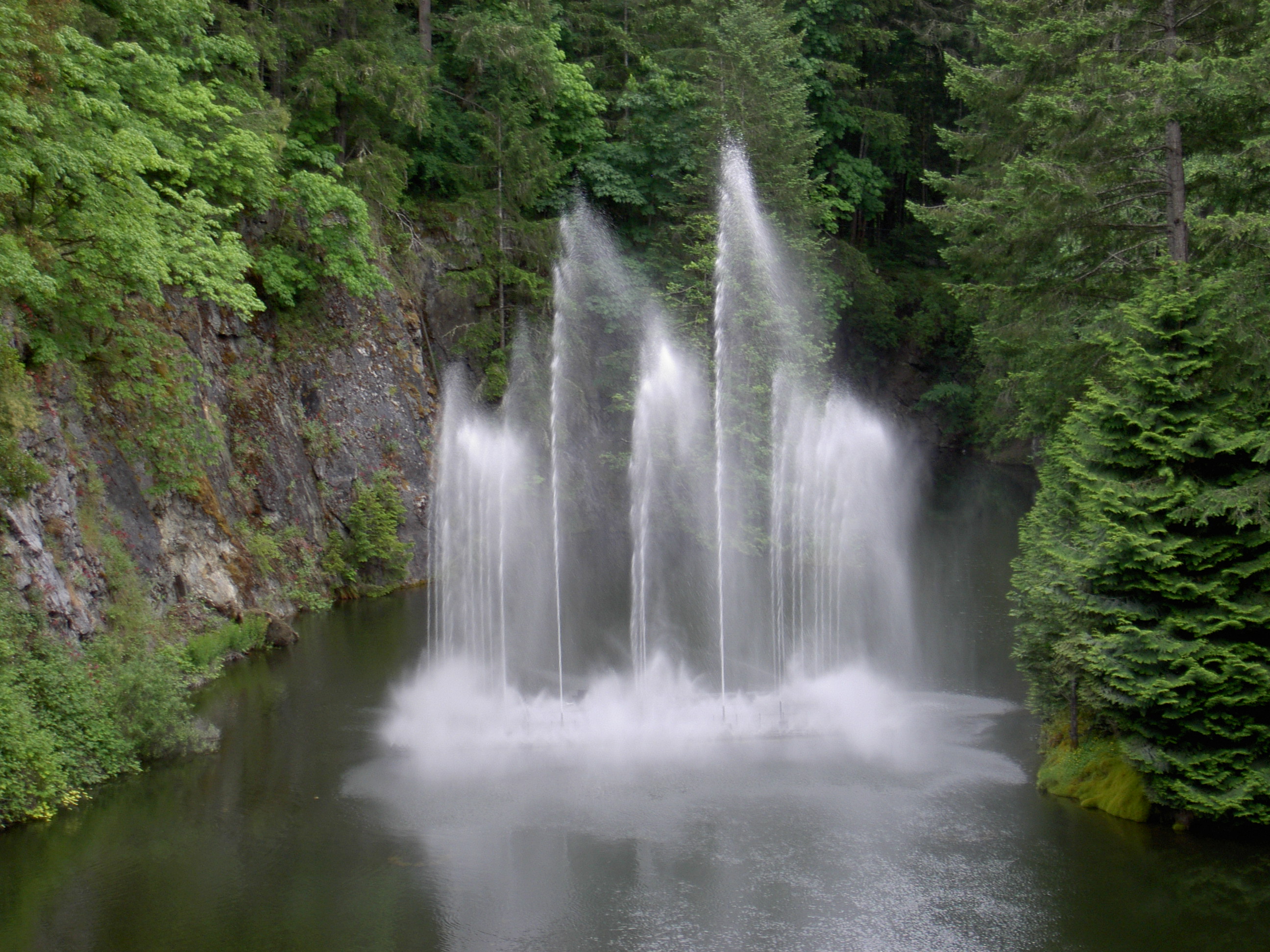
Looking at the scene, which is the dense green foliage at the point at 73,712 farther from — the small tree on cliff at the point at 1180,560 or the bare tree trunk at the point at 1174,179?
the bare tree trunk at the point at 1174,179

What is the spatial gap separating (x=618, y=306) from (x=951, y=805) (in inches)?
760

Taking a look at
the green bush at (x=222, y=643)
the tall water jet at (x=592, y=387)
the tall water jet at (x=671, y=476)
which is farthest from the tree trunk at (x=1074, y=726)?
the tall water jet at (x=592, y=387)

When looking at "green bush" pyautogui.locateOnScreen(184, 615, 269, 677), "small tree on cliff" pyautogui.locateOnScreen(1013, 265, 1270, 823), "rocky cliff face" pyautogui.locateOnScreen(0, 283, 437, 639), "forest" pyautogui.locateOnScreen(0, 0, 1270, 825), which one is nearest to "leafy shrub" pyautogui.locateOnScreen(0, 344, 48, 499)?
"forest" pyautogui.locateOnScreen(0, 0, 1270, 825)

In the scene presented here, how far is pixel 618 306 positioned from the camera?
94.5 ft

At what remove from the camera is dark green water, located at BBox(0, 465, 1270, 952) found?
9.46m

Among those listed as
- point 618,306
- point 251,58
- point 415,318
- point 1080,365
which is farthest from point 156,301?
point 618,306

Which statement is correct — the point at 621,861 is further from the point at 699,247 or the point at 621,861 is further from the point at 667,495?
the point at 699,247

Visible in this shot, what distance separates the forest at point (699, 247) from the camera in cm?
1134

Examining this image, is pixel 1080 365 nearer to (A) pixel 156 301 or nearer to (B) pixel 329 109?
(A) pixel 156 301

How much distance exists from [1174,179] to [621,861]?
11.3 m

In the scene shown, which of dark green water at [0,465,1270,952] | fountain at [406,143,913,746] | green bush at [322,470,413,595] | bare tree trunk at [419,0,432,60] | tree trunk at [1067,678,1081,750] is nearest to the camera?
dark green water at [0,465,1270,952]

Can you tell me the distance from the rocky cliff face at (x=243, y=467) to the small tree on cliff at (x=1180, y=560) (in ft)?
42.0

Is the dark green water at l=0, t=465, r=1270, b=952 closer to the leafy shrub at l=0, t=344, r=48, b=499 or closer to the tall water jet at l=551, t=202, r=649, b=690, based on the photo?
the leafy shrub at l=0, t=344, r=48, b=499

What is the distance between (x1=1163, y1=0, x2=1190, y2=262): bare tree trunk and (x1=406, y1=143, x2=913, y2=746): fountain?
783cm
